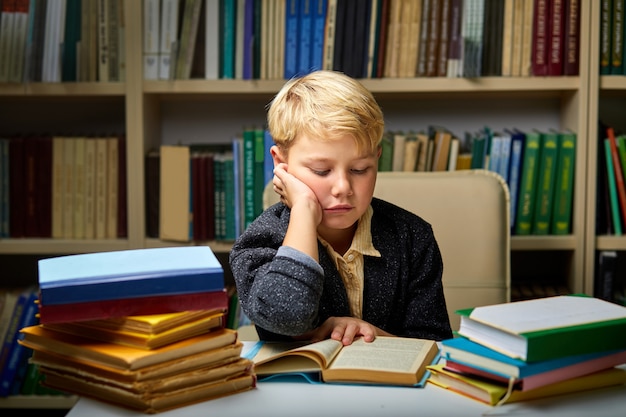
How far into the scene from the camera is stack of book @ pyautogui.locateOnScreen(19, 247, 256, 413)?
87cm

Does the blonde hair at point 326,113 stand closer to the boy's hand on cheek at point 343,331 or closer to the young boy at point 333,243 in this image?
the young boy at point 333,243

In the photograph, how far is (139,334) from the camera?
0.88 meters

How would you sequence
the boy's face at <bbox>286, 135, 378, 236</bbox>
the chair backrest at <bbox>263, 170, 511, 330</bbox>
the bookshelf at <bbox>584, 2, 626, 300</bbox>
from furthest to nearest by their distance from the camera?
the bookshelf at <bbox>584, 2, 626, 300</bbox>
the chair backrest at <bbox>263, 170, 511, 330</bbox>
the boy's face at <bbox>286, 135, 378, 236</bbox>

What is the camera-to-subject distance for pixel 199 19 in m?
2.29

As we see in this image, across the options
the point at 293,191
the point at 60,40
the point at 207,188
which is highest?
the point at 60,40

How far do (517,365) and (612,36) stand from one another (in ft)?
5.30

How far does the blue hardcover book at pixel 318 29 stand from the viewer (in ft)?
7.39

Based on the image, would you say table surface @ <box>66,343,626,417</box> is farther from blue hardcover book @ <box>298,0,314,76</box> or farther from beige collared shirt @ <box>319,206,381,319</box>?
blue hardcover book @ <box>298,0,314,76</box>

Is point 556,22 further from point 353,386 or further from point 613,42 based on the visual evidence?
point 353,386

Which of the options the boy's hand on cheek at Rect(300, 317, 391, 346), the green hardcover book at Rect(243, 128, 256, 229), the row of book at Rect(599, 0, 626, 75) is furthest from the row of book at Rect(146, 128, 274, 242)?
the boy's hand on cheek at Rect(300, 317, 391, 346)

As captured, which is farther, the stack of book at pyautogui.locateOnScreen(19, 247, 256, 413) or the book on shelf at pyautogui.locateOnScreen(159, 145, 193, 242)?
the book on shelf at pyautogui.locateOnScreen(159, 145, 193, 242)

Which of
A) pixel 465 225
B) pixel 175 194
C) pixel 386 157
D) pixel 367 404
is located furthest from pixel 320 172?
pixel 175 194

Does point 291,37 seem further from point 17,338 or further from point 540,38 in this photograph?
point 17,338

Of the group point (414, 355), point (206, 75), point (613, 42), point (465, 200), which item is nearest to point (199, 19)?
point (206, 75)
